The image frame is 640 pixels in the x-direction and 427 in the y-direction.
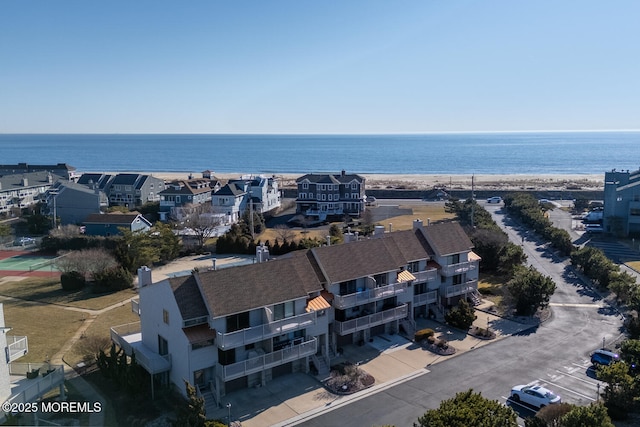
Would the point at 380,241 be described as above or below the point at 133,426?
above

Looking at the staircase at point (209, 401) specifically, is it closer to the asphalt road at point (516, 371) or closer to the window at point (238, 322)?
the window at point (238, 322)

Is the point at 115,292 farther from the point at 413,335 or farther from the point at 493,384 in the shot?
the point at 493,384

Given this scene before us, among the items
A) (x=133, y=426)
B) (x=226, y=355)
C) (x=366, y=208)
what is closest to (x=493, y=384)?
(x=226, y=355)

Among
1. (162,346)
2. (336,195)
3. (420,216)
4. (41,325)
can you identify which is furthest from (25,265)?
(420,216)

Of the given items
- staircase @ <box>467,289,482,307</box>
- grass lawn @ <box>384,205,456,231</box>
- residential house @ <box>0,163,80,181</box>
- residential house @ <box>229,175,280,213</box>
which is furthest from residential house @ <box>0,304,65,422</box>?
residential house @ <box>0,163,80,181</box>

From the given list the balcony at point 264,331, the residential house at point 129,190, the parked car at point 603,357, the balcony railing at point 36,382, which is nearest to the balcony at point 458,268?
the parked car at point 603,357

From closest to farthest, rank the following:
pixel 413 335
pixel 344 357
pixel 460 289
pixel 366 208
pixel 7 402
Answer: pixel 7 402 → pixel 344 357 → pixel 413 335 → pixel 460 289 → pixel 366 208

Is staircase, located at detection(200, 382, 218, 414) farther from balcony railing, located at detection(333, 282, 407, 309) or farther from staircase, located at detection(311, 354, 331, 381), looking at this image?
balcony railing, located at detection(333, 282, 407, 309)

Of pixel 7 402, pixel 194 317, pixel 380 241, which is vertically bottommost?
pixel 7 402
